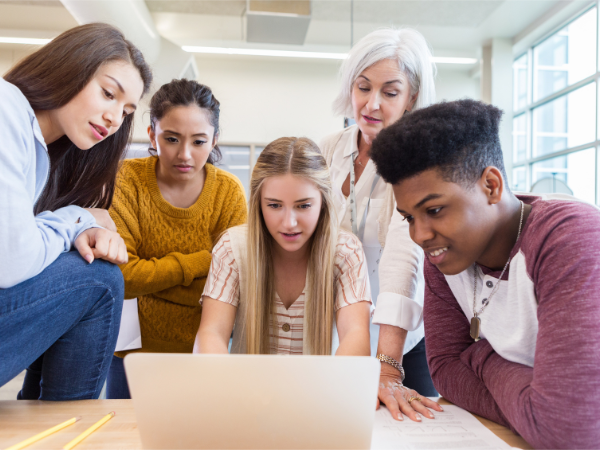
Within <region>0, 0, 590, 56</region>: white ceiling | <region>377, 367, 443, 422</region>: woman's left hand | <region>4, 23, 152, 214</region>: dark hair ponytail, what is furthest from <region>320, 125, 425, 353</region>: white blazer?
<region>0, 0, 590, 56</region>: white ceiling

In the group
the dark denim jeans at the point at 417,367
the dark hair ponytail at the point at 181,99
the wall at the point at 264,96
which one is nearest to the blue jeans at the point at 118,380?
the dark hair ponytail at the point at 181,99

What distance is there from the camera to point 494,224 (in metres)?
0.80

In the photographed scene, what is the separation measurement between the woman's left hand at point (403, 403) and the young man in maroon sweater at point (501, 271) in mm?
63

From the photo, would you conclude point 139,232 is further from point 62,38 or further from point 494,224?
point 494,224

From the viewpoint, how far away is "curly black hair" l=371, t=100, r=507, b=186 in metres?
0.79

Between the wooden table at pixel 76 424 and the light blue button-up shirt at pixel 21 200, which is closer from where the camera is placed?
the wooden table at pixel 76 424

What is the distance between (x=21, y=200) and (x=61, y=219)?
0.20m

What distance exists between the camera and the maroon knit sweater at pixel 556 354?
636mm

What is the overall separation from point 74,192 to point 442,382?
3.30ft

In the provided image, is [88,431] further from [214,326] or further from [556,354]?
[556,354]

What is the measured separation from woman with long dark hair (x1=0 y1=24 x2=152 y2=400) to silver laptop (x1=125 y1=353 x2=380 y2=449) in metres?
0.40

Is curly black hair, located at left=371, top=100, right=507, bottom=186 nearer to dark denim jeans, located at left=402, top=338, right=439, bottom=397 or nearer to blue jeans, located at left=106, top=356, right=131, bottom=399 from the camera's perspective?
dark denim jeans, located at left=402, top=338, right=439, bottom=397

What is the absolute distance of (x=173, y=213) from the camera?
1498 millimetres

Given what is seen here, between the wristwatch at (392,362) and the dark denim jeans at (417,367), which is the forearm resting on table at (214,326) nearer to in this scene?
the wristwatch at (392,362)
